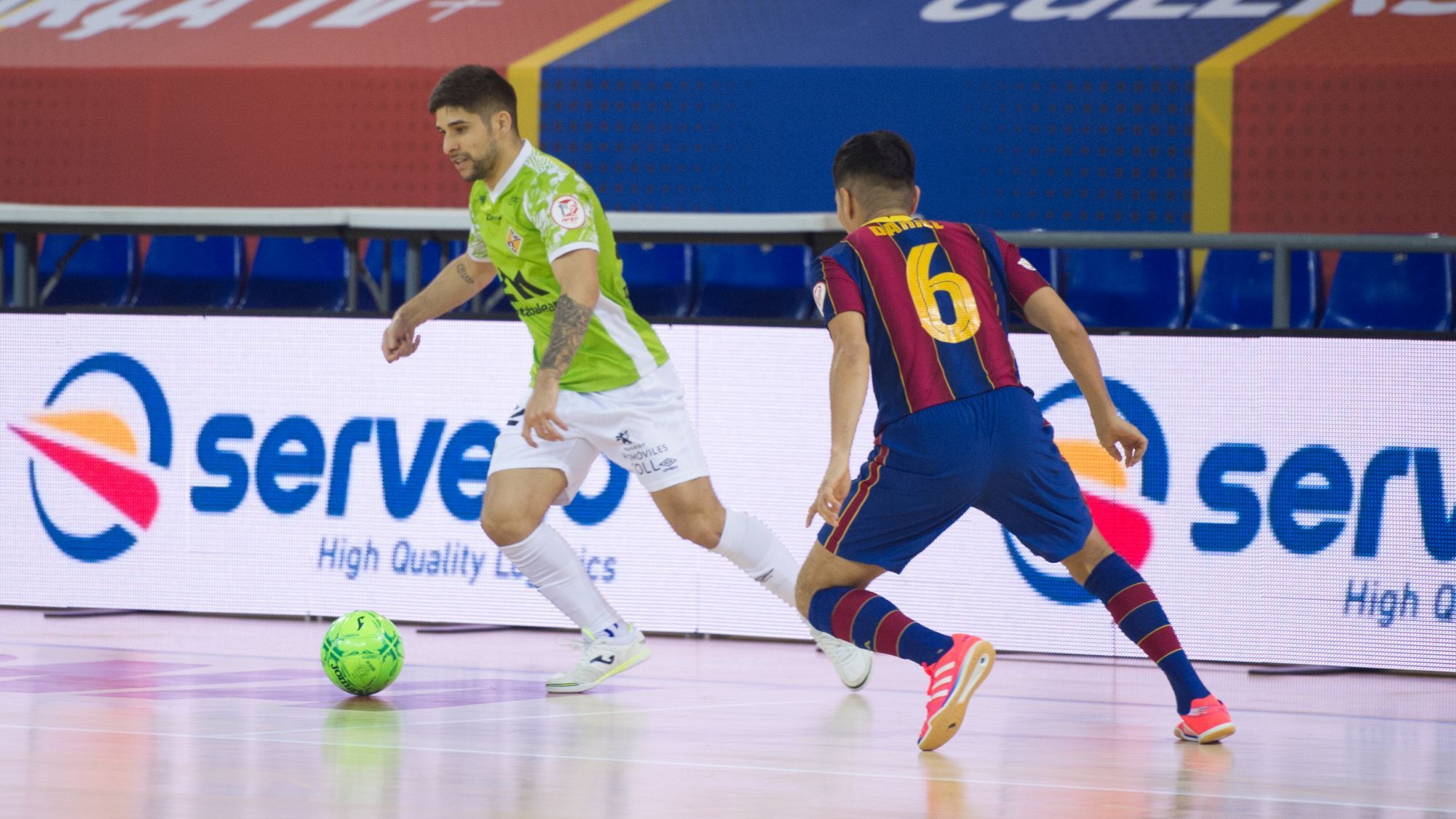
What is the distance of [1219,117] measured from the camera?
1322 cm

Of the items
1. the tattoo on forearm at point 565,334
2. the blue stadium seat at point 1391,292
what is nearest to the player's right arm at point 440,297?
the tattoo on forearm at point 565,334

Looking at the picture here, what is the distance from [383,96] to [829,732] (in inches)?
393

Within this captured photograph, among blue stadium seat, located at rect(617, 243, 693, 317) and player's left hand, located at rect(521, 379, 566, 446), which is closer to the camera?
player's left hand, located at rect(521, 379, 566, 446)

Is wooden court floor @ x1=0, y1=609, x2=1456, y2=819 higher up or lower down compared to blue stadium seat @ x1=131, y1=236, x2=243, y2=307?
lower down

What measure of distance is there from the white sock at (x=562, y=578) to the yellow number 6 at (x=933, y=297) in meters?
1.86

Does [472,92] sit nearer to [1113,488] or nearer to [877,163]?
[877,163]

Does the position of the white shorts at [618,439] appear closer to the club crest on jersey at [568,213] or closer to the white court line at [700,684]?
the club crest on jersey at [568,213]

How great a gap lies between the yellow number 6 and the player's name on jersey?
8cm

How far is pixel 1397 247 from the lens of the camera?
9.29 m

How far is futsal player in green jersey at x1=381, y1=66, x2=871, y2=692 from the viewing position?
21.0 ft

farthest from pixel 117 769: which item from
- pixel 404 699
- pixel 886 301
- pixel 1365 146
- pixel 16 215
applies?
pixel 1365 146

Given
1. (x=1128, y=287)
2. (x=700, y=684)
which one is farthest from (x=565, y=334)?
(x=1128, y=287)

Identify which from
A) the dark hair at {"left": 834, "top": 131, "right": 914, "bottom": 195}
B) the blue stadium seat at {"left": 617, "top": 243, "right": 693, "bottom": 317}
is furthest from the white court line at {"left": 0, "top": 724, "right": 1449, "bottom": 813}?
the blue stadium seat at {"left": 617, "top": 243, "right": 693, "bottom": 317}

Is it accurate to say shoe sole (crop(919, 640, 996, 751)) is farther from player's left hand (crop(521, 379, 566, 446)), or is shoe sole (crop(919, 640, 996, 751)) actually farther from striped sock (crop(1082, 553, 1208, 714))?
player's left hand (crop(521, 379, 566, 446))
